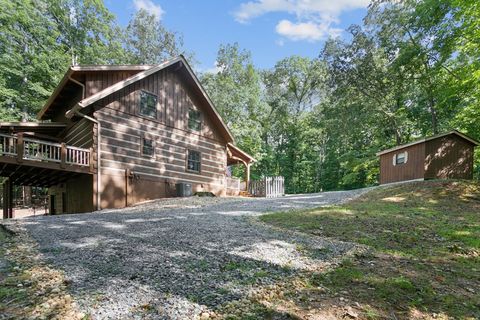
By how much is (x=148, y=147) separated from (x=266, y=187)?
10922 mm

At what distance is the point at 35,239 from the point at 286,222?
5.74 m

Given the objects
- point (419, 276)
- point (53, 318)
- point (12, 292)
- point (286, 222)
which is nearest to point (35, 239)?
point (12, 292)

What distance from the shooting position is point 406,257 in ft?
17.5

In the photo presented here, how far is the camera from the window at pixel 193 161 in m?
17.2

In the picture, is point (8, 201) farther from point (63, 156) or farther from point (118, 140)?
point (118, 140)

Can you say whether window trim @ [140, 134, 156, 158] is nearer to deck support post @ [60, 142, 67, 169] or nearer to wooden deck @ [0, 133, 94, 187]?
wooden deck @ [0, 133, 94, 187]

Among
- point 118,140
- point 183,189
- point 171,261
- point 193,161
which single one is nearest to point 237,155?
point 193,161

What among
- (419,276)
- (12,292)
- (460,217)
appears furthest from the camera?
(460,217)

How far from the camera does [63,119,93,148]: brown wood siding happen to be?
43.9 feet

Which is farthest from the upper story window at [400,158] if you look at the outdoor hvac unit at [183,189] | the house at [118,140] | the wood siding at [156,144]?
the outdoor hvac unit at [183,189]

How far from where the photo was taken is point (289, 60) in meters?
39.2

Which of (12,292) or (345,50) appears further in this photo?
(345,50)

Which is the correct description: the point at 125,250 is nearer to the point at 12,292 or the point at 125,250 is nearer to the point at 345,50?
the point at 12,292

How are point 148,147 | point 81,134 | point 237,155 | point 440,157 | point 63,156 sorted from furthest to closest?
point 237,155, point 440,157, point 148,147, point 81,134, point 63,156
